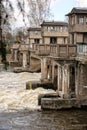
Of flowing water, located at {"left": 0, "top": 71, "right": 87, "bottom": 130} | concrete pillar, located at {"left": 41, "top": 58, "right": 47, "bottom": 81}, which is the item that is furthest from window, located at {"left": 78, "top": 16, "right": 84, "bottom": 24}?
flowing water, located at {"left": 0, "top": 71, "right": 87, "bottom": 130}

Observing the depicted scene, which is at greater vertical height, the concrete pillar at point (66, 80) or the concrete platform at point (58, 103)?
the concrete pillar at point (66, 80)

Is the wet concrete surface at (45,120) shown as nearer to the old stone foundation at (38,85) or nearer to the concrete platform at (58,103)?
the concrete platform at (58,103)

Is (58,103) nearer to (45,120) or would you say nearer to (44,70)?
(45,120)

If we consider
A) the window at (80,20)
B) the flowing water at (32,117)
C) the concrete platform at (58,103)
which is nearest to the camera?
the flowing water at (32,117)

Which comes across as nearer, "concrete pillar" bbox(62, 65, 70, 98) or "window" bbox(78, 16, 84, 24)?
"concrete pillar" bbox(62, 65, 70, 98)

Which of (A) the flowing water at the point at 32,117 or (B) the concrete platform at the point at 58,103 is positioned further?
(B) the concrete platform at the point at 58,103

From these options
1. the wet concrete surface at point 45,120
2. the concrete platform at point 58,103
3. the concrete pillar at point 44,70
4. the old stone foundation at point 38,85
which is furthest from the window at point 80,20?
the wet concrete surface at point 45,120

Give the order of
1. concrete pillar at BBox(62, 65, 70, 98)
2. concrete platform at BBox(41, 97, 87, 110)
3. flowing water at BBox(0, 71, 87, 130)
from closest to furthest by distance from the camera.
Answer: flowing water at BBox(0, 71, 87, 130), concrete platform at BBox(41, 97, 87, 110), concrete pillar at BBox(62, 65, 70, 98)

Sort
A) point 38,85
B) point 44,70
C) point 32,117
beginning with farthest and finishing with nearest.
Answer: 1. point 44,70
2. point 38,85
3. point 32,117

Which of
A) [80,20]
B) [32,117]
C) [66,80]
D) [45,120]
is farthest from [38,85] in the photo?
[45,120]

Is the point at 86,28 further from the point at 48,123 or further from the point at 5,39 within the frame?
the point at 5,39

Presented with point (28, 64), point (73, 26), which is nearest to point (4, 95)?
point (73, 26)

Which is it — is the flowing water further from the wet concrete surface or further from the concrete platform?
the concrete platform

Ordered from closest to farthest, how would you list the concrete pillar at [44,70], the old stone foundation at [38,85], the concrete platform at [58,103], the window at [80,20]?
the concrete platform at [58,103]
the old stone foundation at [38,85]
the concrete pillar at [44,70]
the window at [80,20]
